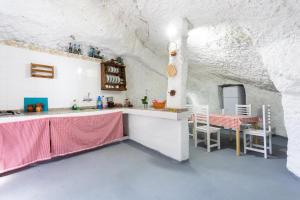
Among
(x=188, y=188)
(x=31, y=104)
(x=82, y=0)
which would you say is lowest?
(x=188, y=188)

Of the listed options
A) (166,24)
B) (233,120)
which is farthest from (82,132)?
(233,120)

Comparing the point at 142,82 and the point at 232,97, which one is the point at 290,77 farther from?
the point at 142,82

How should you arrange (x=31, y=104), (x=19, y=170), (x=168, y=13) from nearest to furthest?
(x=19, y=170) < (x=168, y=13) < (x=31, y=104)

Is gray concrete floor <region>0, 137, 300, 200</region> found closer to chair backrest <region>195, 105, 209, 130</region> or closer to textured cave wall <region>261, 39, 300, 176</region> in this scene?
textured cave wall <region>261, 39, 300, 176</region>

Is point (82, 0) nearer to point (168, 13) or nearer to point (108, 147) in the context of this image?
point (168, 13)

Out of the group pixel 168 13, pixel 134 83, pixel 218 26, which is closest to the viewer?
pixel 218 26

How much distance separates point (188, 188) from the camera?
1.83 m

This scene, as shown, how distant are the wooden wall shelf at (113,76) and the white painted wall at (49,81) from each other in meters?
0.15

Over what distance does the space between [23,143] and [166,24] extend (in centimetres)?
294

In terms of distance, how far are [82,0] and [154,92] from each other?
2828mm

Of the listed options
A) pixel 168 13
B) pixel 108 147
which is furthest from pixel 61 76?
pixel 168 13

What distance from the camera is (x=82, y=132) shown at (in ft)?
9.79

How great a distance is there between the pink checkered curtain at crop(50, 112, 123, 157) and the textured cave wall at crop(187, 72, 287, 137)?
2687mm

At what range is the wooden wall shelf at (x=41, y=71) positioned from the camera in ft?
9.71
